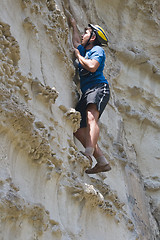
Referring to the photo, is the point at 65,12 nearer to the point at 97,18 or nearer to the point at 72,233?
the point at 97,18

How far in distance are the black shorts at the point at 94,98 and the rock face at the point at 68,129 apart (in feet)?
0.43

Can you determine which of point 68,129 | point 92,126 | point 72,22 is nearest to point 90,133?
point 92,126

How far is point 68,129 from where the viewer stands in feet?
12.4

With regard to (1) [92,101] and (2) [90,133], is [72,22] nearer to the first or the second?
(1) [92,101]

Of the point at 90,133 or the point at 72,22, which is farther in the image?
the point at 72,22

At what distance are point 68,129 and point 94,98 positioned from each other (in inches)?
14.1

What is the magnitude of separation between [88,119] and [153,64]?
7.75ft

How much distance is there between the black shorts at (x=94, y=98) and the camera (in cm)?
393

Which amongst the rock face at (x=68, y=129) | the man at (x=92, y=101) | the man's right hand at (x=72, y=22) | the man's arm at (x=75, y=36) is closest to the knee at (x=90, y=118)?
the man at (x=92, y=101)

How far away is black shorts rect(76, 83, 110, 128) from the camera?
3.93m

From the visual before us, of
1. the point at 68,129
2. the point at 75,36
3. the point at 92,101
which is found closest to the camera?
the point at 68,129

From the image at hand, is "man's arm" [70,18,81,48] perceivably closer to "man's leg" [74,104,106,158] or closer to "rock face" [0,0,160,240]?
"rock face" [0,0,160,240]

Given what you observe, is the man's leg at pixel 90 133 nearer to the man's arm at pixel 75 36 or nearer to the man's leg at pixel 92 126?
the man's leg at pixel 92 126

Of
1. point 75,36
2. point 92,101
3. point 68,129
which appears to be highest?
point 75,36
